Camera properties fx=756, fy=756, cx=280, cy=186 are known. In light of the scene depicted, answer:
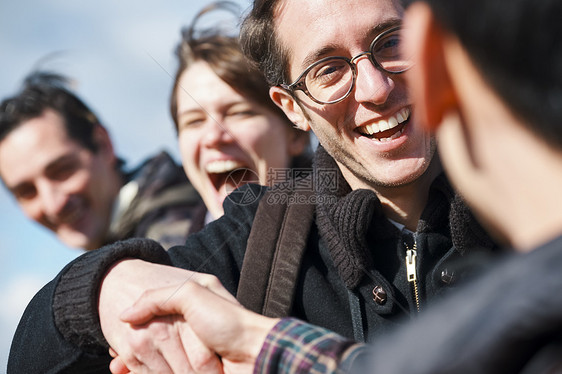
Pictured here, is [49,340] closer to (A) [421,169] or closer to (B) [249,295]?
(B) [249,295]

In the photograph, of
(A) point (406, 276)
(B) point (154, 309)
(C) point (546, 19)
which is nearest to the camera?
(C) point (546, 19)

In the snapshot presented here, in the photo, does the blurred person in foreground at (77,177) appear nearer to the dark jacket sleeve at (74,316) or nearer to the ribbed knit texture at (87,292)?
the dark jacket sleeve at (74,316)

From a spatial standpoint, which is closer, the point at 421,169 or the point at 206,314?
the point at 206,314

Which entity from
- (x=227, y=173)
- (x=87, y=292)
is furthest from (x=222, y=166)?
(x=87, y=292)

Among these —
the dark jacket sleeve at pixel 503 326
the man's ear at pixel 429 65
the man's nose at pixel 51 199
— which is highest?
the man's ear at pixel 429 65

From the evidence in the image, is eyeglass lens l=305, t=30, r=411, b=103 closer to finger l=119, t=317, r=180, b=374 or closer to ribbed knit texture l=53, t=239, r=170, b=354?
ribbed knit texture l=53, t=239, r=170, b=354

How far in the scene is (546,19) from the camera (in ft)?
3.39

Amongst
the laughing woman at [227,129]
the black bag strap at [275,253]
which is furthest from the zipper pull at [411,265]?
the laughing woman at [227,129]

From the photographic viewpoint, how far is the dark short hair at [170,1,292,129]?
169 inches

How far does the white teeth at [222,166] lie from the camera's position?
4.37 metres

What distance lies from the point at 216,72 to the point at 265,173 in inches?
25.9

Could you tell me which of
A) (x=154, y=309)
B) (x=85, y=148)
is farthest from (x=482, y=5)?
(x=85, y=148)

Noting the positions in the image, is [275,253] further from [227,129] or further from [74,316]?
[227,129]

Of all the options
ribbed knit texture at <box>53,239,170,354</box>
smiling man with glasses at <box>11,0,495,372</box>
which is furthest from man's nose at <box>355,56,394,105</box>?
ribbed knit texture at <box>53,239,170,354</box>
